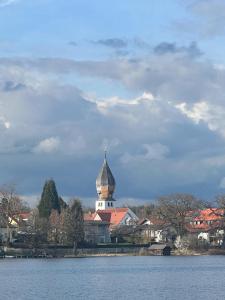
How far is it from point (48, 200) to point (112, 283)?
7863 cm

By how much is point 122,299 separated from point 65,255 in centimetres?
7167

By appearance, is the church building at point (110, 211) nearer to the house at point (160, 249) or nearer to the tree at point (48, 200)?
the tree at point (48, 200)

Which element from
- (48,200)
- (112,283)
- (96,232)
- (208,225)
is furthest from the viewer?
(96,232)

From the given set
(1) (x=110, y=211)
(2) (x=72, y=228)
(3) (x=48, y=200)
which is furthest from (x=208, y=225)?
(1) (x=110, y=211)

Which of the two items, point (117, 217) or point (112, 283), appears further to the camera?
point (117, 217)

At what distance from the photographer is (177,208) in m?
Answer: 135

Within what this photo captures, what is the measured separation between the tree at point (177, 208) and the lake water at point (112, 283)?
45.3 m

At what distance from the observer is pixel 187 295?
57188 mm

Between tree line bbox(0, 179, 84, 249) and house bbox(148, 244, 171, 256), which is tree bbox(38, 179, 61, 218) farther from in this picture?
house bbox(148, 244, 171, 256)

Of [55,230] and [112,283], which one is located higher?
[55,230]

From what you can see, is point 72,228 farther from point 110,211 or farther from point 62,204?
point 110,211

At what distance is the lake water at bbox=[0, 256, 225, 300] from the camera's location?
5812 cm

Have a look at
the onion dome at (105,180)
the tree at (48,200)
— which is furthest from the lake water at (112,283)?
the onion dome at (105,180)

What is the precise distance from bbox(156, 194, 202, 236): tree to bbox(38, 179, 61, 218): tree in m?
19.7
